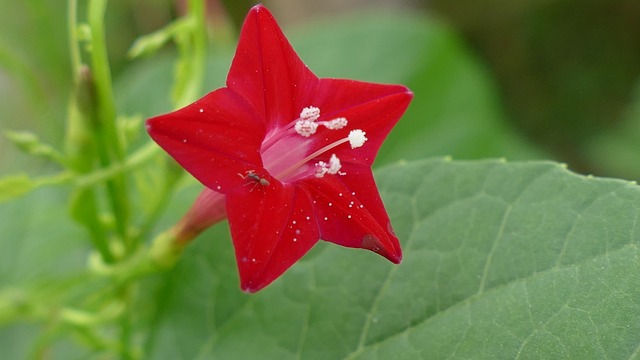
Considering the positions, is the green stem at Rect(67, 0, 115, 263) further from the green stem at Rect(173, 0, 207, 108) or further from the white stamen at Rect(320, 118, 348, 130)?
the white stamen at Rect(320, 118, 348, 130)

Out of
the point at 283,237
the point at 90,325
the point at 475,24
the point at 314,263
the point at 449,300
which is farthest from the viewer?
the point at 475,24

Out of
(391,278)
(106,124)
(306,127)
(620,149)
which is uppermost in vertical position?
(306,127)

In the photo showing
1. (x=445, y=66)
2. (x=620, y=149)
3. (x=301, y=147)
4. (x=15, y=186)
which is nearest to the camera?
(x=301, y=147)

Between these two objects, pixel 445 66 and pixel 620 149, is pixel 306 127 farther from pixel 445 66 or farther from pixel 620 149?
pixel 620 149

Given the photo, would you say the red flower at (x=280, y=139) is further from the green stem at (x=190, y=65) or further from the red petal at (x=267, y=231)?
the green stem at (x=190, y=65)

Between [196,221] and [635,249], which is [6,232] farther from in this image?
[635,249]

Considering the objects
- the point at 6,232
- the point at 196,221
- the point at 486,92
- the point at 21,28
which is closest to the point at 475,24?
the point at 486,92

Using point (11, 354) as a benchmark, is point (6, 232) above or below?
above

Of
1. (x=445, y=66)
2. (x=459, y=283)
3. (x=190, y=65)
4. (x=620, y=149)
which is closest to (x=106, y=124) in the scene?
(x=190, y=65)
